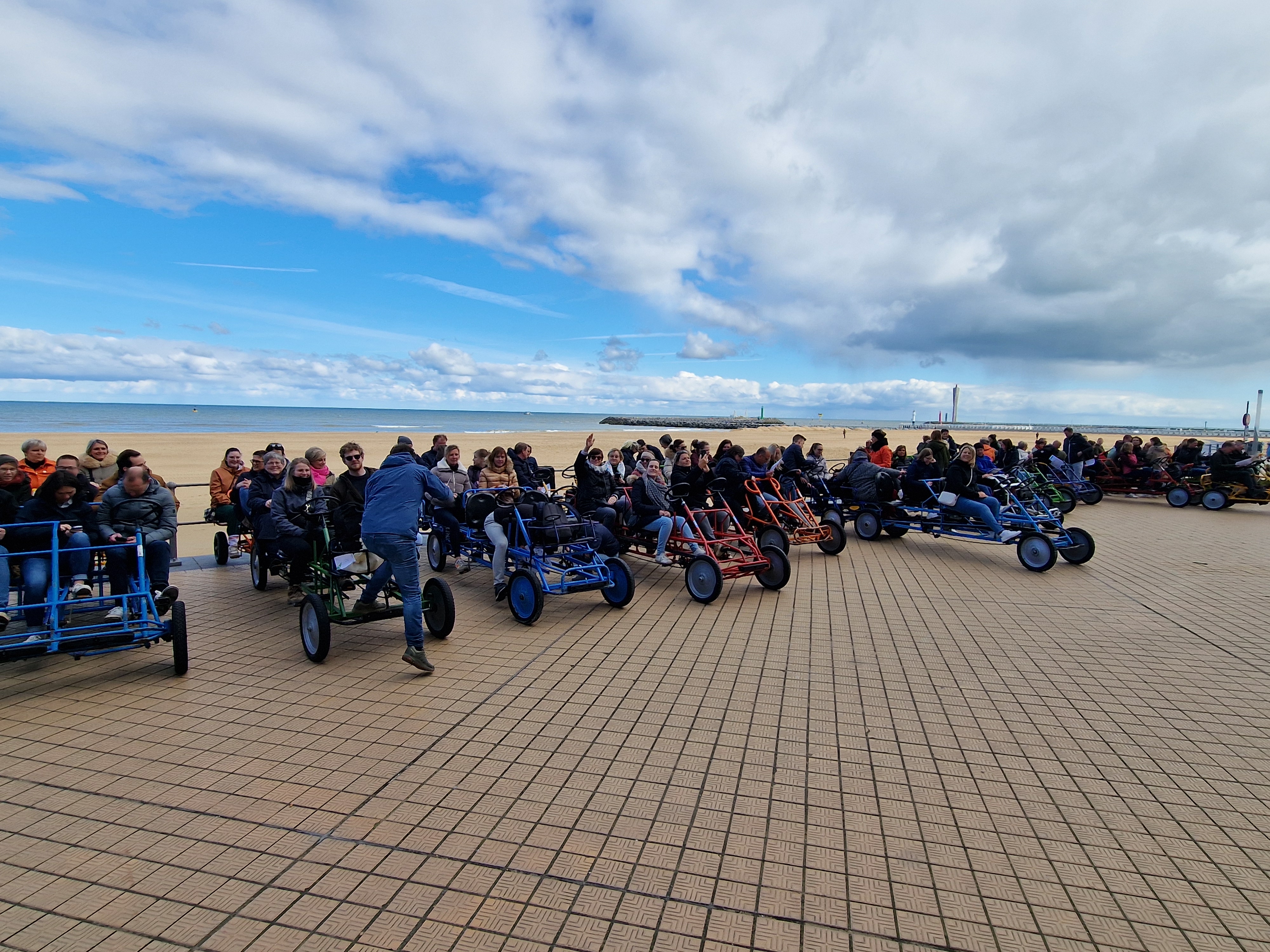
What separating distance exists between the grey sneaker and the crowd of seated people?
2047 millimetres

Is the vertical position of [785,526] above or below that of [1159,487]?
below

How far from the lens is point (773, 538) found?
30.6ft

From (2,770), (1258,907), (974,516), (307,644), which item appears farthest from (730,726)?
(974,516)

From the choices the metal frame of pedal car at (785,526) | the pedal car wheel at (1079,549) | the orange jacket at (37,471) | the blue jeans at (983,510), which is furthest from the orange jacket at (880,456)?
the orange jacket at (37,471)

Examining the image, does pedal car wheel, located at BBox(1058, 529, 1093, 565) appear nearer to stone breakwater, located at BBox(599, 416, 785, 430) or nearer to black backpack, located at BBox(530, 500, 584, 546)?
black backpack, located at BBox(530, 500, 584, 546)

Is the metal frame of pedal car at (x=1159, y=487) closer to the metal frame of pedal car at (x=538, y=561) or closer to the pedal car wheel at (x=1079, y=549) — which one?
the pedal car wheel at (x=1079, y=549)

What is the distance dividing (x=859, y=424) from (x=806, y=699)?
112939 millimetres

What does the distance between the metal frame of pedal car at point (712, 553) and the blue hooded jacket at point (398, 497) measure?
315 cm

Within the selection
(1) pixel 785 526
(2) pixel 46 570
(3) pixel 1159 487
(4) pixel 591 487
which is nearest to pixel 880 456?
(1) pixel 785 526

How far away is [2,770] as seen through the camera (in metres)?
3.57

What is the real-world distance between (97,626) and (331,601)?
1.60m

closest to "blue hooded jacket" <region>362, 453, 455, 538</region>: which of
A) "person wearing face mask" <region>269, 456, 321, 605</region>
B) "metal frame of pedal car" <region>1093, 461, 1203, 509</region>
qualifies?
"person wearing face mask" <region>269, 456, 321, 605</region>

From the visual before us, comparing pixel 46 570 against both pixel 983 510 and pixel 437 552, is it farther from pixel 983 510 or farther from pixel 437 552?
pixel 983 510

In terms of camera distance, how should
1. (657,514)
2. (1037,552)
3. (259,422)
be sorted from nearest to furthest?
(657,514) < (1037,552) < (259,422)
